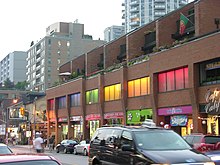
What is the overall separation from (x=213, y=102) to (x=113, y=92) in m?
17.9

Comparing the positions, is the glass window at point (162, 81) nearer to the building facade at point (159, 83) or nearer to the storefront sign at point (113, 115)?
the building facade at point (159, 83)

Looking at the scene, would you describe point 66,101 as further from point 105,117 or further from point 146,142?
point 146,142

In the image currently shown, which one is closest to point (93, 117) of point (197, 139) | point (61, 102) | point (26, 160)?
point (61, 102)

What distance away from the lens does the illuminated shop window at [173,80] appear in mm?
35062

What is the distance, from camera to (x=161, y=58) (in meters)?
37.6

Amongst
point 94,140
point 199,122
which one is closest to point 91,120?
point 199,122

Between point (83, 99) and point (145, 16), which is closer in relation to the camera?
point (83, 99)

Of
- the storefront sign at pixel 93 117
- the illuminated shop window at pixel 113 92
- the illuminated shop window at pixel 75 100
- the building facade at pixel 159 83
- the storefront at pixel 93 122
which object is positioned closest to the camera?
the building facade at pixel 159 83

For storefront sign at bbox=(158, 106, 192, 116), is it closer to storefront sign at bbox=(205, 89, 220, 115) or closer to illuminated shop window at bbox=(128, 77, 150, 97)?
storefront sign at bbox=(205, 89, 220, 115)

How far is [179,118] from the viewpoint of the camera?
35875 mm

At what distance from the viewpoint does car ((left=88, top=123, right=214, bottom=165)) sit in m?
10.3

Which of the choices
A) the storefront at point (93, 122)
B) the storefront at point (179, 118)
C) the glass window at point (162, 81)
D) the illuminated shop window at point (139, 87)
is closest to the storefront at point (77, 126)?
the storefront at point (93, 122)

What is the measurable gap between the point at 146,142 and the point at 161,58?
26.6 metres

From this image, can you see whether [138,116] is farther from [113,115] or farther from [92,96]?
[92,96]
